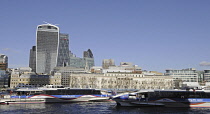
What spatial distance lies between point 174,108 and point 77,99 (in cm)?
3126

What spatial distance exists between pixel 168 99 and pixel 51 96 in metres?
34.9

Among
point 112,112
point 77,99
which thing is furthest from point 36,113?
point 77,99

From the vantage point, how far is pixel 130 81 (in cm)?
19200

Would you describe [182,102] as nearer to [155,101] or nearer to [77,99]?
[155,101]

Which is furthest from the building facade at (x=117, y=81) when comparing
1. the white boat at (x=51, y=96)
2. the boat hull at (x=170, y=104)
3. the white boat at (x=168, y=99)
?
the boat hull at (x=170, y=104)

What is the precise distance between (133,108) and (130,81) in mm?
121538

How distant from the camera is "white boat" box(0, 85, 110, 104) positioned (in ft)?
275

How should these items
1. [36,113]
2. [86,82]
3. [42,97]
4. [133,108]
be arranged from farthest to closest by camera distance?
[86,82], [42,97], [133,108], [36,113]

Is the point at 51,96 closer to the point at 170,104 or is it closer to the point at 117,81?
the point at 170,104

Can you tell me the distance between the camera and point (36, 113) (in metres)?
61.1

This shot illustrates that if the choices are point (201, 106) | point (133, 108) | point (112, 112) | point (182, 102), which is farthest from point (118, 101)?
point (201, 106)

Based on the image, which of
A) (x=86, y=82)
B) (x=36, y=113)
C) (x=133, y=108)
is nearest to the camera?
(x=36, y=113)

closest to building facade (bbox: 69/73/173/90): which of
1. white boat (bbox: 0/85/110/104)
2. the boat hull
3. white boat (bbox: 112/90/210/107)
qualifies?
white boat (bbox: 0/85/110/104)

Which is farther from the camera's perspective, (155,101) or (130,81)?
(130,81)
